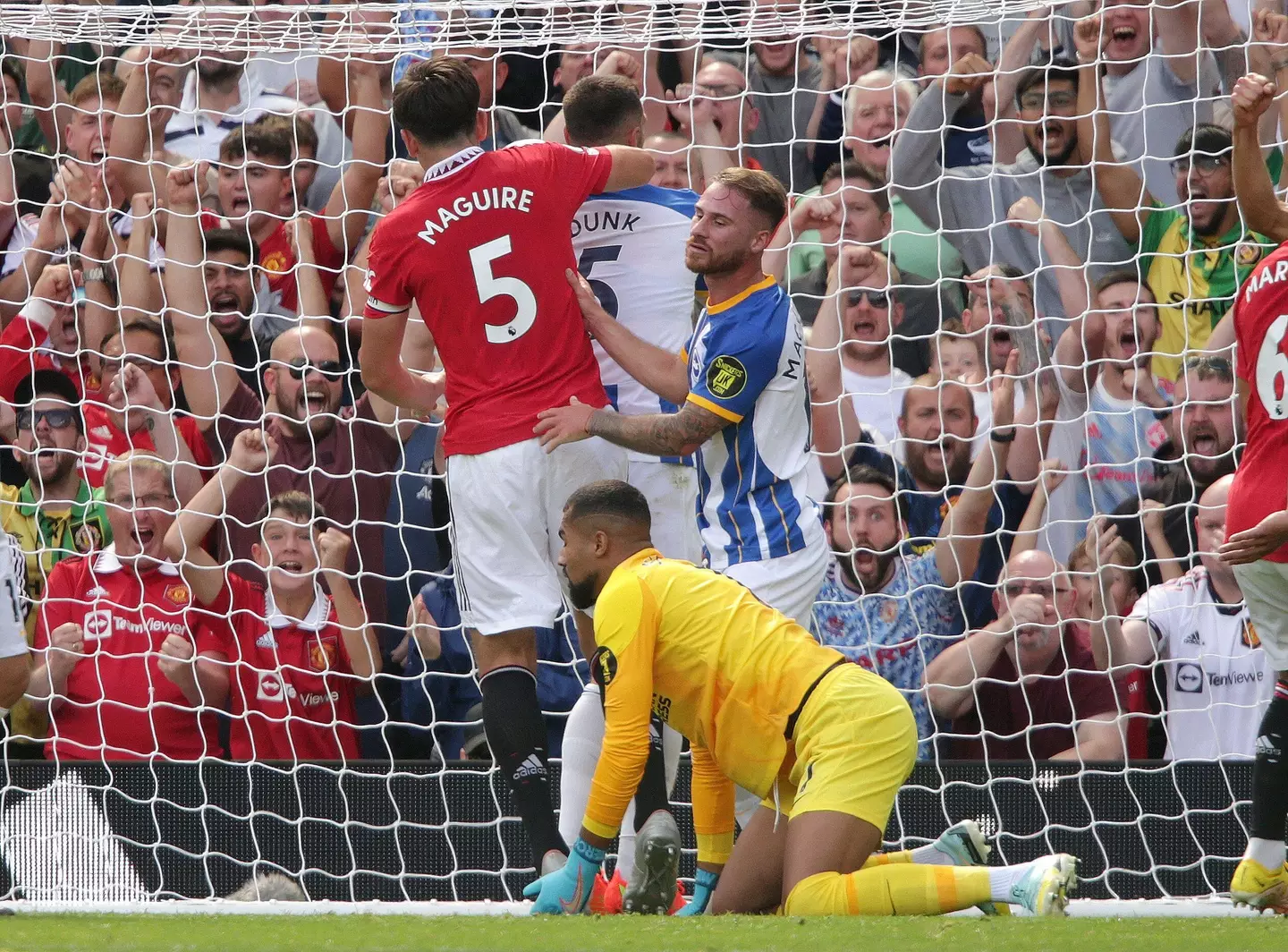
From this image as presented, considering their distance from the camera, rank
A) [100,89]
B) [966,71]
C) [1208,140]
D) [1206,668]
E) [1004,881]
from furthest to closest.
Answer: [100,89] < [966,71] < [1208,140] < [1206,668] < [1004,881]

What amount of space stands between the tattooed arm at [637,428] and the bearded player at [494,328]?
8cm

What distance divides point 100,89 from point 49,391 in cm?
145

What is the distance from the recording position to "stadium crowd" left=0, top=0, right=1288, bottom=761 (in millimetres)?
5664

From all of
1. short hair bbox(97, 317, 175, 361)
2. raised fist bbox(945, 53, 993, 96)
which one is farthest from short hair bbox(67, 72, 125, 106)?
raised fist bbox(945, 53, 993, 96)

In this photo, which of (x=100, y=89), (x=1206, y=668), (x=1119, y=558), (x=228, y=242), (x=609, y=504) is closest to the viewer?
(x=609, y=504)

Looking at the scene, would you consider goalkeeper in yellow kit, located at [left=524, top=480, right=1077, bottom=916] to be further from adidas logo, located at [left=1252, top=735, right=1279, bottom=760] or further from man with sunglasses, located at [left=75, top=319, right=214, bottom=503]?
man with sunglasses, located at [left=75, top=319, right=214, bottom=503]

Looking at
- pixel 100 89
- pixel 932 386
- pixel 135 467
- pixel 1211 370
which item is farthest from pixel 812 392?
pixel 100 89

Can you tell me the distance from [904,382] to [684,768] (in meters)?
1.83

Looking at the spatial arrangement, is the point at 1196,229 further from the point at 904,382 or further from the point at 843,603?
the point at 843,603

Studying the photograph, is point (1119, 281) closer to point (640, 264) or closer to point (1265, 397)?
point (1265, 397)

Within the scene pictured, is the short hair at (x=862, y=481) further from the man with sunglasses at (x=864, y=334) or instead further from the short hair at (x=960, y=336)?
the short hair at (x=960, y=336)

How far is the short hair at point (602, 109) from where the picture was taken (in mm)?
4469

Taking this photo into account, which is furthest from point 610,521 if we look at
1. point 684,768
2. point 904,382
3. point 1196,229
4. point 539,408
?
point 1196,229

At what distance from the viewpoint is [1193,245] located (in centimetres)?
607
